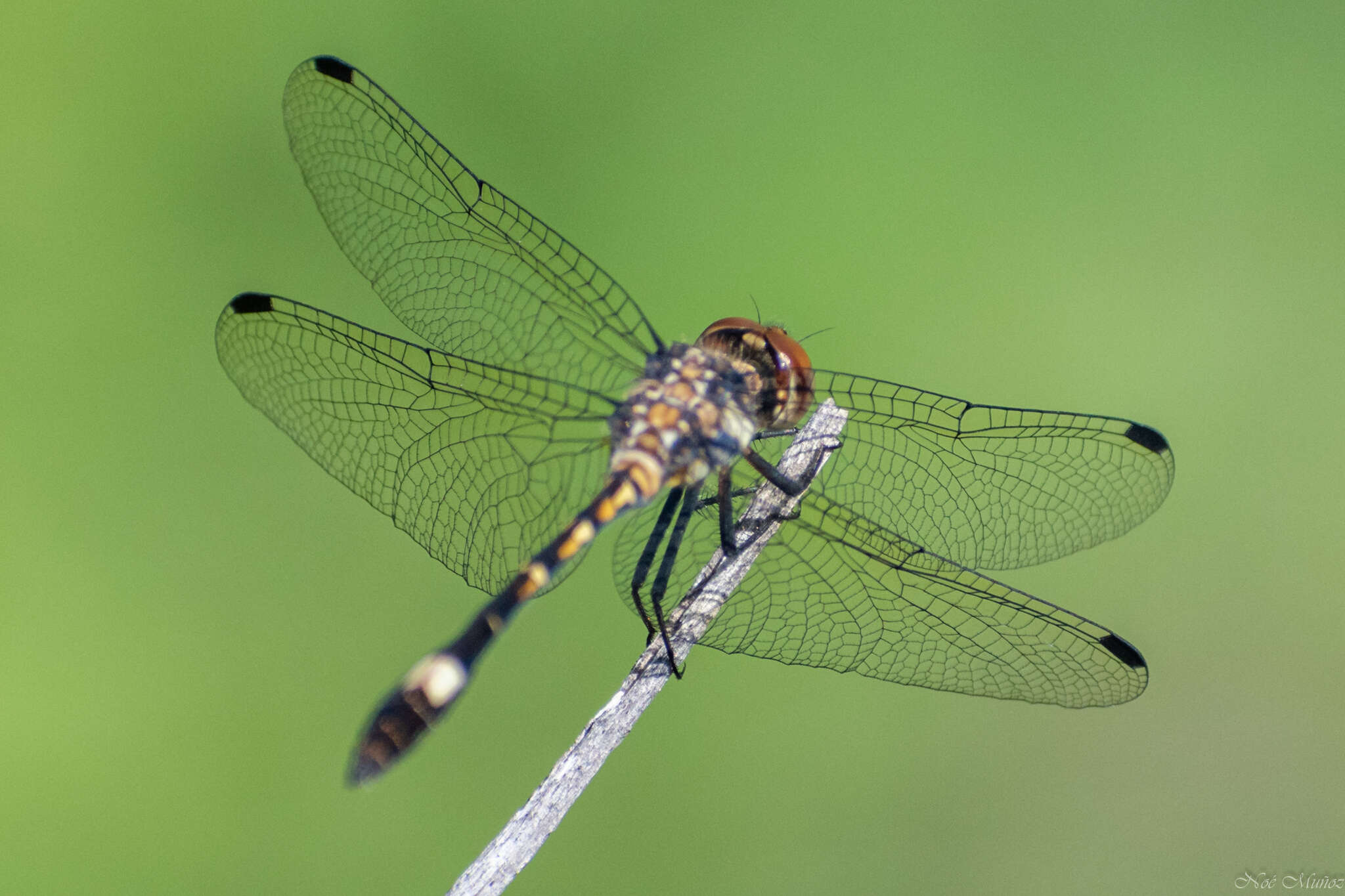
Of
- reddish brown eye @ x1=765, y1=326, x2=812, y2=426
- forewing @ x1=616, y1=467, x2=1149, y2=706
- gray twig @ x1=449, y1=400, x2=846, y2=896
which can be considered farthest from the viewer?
reddish brown eye @ x1=765, y1=326, x2=812, y2=426

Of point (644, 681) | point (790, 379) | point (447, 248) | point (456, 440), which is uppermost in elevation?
point (790, 379)

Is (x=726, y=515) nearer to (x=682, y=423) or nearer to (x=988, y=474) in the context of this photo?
(x=682, y=423)

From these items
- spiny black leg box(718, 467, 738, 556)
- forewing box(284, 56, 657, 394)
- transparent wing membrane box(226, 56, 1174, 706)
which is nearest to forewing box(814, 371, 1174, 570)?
transparent wing membrane box(226, 56, 1174, 706)

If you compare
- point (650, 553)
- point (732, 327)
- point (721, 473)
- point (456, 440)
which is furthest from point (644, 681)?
point (732, 327)

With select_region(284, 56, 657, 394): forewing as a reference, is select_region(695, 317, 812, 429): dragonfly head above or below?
above

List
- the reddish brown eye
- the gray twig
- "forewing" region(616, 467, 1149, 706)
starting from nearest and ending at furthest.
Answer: the gray twig < "forewing" region(616, 467, 1149, 706) < the reddish brown eye

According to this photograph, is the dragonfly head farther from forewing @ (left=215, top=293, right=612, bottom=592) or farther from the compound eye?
forewing @ (left=215, top=293, right=612, bottom=592)
